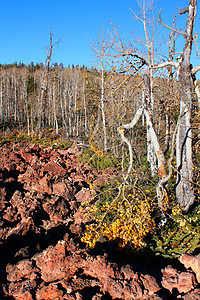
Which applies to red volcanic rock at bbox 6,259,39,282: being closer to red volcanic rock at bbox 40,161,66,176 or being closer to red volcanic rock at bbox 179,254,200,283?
red volcanic rock at bbox 179,254,200,283

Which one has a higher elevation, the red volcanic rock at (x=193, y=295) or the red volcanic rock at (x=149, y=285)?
the red volcanic rock at (x=193, y=295)

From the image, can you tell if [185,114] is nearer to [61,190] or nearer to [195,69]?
[195,69]

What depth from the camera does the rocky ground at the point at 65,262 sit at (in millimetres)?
3885

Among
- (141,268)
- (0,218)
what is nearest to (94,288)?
(141,268)

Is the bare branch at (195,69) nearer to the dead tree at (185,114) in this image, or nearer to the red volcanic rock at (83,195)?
the dead tree at (185,114)

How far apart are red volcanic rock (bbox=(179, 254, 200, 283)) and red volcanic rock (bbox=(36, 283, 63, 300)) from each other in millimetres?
2201

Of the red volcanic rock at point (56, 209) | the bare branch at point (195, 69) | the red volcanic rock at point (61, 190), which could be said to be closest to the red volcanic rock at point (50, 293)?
the red volcanic rock at point (56, 209)

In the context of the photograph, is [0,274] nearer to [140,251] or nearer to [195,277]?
[140,251]

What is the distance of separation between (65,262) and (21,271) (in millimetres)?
857

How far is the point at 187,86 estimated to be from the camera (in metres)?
6.37

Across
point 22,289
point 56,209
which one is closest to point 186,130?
point 56,209

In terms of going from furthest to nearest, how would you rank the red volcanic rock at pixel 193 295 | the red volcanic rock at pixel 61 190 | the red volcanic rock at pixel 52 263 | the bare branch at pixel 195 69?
the red volcanic rock at pixel 61 190
the bare branch at pixel 195 69
the red volcanic rock at pixel 52 263
the red volcanic rock at pixel 193 295

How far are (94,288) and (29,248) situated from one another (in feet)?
7.00

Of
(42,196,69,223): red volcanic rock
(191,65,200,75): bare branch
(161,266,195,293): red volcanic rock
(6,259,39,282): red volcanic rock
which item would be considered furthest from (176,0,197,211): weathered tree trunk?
(6,259,39,282): red volcanic rock
